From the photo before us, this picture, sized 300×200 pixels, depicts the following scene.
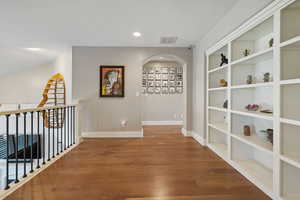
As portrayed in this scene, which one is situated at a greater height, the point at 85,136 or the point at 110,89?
the point at 110,89

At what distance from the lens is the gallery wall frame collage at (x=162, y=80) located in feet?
21.5

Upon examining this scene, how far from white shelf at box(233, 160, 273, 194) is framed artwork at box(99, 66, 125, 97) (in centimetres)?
314

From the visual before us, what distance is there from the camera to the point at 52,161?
271cm

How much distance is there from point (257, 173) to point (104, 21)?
130 inches

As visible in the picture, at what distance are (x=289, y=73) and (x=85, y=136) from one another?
4.28 m

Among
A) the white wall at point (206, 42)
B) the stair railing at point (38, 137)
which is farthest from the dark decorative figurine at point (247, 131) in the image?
the stair railing at point (38, 137)

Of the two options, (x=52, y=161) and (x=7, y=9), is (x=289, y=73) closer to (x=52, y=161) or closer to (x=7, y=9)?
(x=52, y=161)

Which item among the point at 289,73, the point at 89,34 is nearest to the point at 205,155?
the point at 289,73

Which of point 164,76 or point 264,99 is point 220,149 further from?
point 164,76

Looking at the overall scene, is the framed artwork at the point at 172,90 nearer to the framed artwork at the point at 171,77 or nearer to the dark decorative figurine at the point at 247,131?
the framed artwork at the point at 171,77

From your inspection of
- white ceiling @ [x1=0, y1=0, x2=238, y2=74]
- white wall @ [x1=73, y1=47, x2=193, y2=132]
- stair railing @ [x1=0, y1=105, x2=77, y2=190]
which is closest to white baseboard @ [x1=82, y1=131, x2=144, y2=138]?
white wall @ [x1=73, y1=47, x2=193, y2=132]

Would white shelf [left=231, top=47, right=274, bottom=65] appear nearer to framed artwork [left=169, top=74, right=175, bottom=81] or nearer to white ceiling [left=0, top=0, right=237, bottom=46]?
white ceiling [left=0, top=0, right=237, bottom=46]

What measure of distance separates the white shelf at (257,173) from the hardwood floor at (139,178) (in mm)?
79

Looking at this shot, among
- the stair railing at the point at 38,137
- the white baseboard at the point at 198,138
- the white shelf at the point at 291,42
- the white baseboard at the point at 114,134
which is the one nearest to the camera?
the white shelf at the point at 291,42
